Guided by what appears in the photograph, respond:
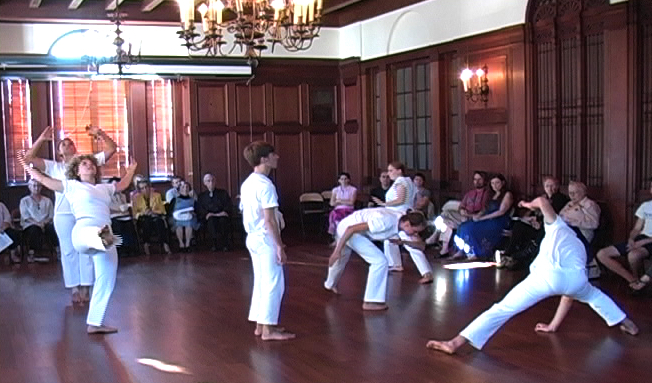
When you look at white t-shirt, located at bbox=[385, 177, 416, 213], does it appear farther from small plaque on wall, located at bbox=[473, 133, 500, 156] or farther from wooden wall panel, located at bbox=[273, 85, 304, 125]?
wooden wall panel, located at bbox=[273, 85, 304, 125]

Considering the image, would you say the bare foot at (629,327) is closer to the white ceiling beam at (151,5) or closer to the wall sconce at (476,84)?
the wall sconce at (476,84)

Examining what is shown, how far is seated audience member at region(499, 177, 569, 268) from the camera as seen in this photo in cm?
825

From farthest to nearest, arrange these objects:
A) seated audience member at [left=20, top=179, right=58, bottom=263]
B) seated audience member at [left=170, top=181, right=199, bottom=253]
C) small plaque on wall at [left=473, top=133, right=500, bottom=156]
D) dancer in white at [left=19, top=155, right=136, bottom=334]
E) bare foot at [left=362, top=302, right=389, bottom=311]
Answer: seated audience member at [left=170, top=181, right=199, bottom=253], seated audience member at [left=20, top=179, right=58, bottom=263], small plaque on wall at [left=473, top=133, right=500, bottom=156], bare foot at [left=362, top=302, right=389, bottom=311], dancer in white at [left=19, top=155, right=136, bottom=334]

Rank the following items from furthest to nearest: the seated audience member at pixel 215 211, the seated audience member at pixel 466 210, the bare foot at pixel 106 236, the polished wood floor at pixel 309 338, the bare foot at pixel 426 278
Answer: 1. the seated audience member at pixel 215 211
2. the seated audience member at pixel 466 210
3. the bare foot at pixel 426 278
4. the bare foot at pixel 106 236
5. the polished wood floor at pixel 309 338

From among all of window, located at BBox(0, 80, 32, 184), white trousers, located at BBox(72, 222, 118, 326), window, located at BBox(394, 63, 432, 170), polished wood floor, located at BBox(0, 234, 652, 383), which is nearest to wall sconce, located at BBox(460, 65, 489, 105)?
window, located at BBox(394, 63, 432, 170)

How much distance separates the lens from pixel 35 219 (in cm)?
992

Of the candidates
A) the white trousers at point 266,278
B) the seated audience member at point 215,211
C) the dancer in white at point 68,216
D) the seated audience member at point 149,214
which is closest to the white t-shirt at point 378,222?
the white trousers at point 266,278

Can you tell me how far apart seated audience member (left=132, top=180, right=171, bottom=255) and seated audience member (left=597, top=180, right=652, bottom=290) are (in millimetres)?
5453

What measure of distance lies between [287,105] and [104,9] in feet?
9.70

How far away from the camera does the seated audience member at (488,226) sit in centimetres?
897

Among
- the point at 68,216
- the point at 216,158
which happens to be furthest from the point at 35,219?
the point at 68,216

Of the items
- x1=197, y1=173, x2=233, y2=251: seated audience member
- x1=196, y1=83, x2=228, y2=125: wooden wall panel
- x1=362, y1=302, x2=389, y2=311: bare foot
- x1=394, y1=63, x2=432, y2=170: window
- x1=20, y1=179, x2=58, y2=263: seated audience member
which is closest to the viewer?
x1=362, y1=302, x2=389, y2=311: bare foot

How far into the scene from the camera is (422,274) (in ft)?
25.6

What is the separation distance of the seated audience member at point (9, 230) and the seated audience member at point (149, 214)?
56.7 inches
